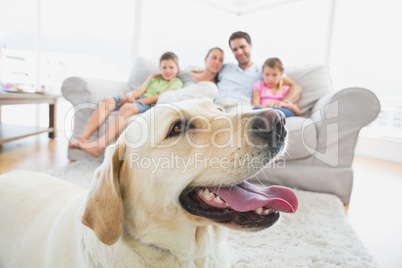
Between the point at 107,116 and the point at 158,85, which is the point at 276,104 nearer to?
the point at 158,85

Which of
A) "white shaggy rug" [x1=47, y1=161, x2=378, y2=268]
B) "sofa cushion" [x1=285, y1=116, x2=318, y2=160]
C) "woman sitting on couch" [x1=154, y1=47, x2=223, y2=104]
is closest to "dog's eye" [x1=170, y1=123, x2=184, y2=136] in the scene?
"white shaggy rug" [x1=47, y1=161, x2=378, y2=268]

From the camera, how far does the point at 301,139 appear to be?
7.31 ft

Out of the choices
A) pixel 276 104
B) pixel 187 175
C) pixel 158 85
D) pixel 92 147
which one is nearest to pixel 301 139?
pixel 276 104

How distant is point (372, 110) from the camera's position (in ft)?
6.63

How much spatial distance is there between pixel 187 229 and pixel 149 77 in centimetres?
272

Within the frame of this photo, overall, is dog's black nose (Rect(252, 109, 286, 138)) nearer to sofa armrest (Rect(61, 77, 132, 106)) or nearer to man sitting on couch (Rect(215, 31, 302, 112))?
man sitting on couch (Rect(215, 31, 302, 112))

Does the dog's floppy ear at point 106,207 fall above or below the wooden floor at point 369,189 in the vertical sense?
above

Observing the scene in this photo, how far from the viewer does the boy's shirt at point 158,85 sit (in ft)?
10.3

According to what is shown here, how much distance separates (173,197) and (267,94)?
2.31 metres

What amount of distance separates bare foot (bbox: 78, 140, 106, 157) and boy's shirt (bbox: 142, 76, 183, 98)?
84 cm

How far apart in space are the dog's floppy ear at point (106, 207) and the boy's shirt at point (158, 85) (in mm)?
2362

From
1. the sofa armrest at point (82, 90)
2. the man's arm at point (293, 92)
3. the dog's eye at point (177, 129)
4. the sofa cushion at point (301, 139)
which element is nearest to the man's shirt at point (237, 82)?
the man's arm at point (293, 92)

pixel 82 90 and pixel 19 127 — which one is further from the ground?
pixel 82 90

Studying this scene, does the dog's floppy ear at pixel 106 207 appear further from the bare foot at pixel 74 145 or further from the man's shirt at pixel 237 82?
the man's shirt at pixel 237 82
